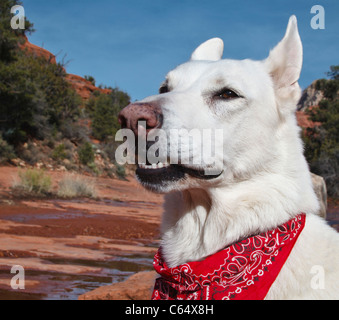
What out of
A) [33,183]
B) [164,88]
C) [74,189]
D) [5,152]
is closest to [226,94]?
[164,88]

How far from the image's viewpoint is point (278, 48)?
11.3 feet

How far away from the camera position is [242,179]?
123 inches

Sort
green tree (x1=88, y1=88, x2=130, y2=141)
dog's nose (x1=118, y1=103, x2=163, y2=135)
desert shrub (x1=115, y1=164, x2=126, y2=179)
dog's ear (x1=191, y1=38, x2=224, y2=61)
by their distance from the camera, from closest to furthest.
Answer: dog's nose (x1=118, y1=103, x2=163, y2=135), dog's ear (x1=191, y1=38, x2=224, y2=61), desert shrub (x1=115, y1=164, x2=126, y2=179), green tree (x1=88, y1=88, x2=130, y2=141)

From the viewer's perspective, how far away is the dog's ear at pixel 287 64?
3.30 meters

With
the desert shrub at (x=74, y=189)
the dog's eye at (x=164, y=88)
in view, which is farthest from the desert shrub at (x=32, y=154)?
the dog's eye at (x=164, y=88)

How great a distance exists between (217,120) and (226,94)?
0.26 m

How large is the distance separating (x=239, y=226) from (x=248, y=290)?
17.2 inches

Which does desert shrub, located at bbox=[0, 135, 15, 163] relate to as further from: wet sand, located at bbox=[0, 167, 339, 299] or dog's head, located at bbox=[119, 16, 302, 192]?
dog's head, located at bbox=[119, 16, 302, 192]

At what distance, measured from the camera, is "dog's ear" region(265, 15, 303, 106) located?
3303 millimetres

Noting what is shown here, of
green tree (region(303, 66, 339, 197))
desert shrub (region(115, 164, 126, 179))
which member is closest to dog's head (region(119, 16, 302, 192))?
green tree (region(303, 66, 339, 197))

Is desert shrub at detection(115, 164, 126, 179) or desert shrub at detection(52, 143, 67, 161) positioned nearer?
desert shrub at detection(52, 143, 67, 161)

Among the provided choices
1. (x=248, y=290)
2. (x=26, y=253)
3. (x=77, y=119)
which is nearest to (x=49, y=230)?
(x=26, y=253)

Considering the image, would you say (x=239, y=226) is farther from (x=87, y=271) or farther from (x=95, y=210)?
(x=95, y=210)

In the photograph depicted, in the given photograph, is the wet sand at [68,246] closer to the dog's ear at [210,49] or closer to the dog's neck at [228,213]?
the dog's neck at [228,213]
